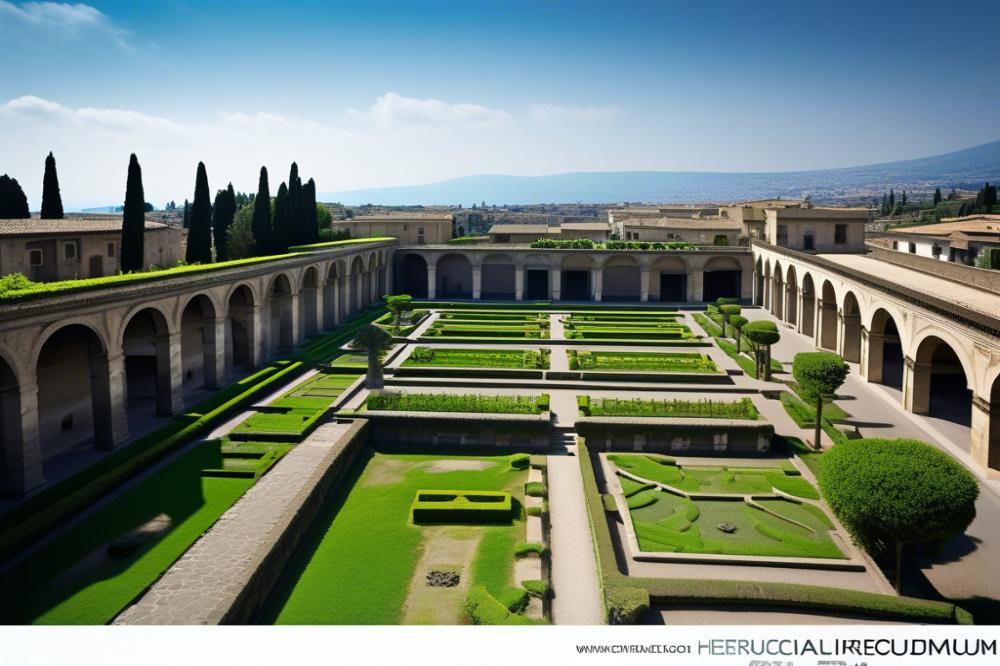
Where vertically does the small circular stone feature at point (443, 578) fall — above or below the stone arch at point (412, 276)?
below

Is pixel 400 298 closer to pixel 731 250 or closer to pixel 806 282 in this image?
pixel 806 282

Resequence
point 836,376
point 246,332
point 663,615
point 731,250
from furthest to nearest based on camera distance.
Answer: point 731,250, point 246,332, point 836,376, point 663,615

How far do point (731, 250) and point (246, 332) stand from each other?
38.6 metres

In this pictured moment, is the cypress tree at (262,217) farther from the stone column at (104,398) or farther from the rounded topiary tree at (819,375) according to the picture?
the rounded topiary tree at (819,375)

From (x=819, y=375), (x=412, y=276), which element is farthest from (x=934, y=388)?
(x=412, y=276)

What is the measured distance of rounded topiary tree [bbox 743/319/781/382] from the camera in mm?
31375

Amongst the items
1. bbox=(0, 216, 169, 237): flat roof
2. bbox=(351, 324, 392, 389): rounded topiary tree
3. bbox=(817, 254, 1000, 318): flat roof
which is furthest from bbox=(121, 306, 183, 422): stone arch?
bbox=(817, 254, 1000, 318): flat roof

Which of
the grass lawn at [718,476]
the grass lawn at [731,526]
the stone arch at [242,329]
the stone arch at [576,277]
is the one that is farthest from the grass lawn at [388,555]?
the stone arch at [576,277]

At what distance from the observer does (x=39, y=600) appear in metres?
14.5

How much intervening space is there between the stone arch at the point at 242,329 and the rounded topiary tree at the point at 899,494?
25.3 m

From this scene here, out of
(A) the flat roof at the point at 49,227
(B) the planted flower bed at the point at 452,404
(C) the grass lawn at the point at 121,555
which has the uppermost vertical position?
(A) the flat roof at the point at 49,227

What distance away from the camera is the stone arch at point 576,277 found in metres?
61.5

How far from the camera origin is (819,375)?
76.7 feet
